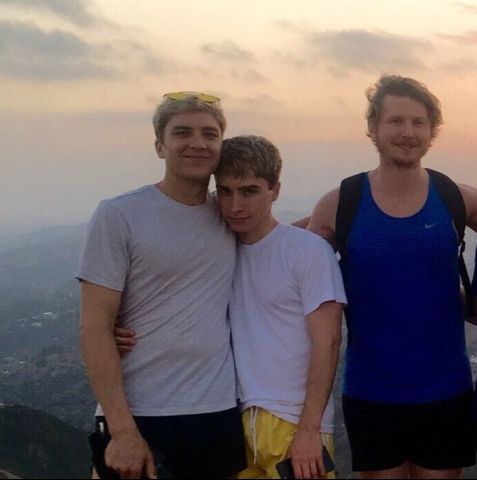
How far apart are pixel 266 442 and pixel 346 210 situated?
1.83 meters

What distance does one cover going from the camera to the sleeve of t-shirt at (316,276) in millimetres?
4289

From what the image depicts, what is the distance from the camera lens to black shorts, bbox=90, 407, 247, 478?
425 centimetres

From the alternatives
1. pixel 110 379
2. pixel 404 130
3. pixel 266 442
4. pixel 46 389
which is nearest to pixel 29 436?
pixel 46 389

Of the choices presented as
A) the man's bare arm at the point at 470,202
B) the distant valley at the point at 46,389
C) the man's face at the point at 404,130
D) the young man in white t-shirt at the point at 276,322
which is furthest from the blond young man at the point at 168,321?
the man's bare arm at the point at 470,202

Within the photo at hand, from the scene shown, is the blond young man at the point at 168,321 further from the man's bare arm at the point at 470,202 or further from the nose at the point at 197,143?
the man's bare arm at the point at 470,202

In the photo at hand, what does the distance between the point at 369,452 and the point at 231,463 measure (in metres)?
1.30

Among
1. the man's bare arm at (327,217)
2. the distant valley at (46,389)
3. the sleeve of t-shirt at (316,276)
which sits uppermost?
the man's bare arm at (327,217)

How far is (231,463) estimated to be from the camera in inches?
170

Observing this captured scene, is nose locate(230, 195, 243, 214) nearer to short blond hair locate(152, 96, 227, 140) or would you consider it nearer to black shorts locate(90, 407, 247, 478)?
short blond hair locate(152, 96, 227, 140)

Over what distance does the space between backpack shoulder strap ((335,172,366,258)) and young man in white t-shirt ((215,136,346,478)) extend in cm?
44

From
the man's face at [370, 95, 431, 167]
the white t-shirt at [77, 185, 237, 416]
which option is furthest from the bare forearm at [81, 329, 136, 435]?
the man's face at [370, 95, 431, 167]

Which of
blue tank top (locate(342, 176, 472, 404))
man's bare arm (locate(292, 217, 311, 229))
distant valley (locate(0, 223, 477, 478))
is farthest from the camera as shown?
distant valley (locate(0, 223, 477, 478))

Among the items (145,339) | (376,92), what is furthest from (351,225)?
(145,339)

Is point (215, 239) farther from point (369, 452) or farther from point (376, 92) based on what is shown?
point (369, 452)
